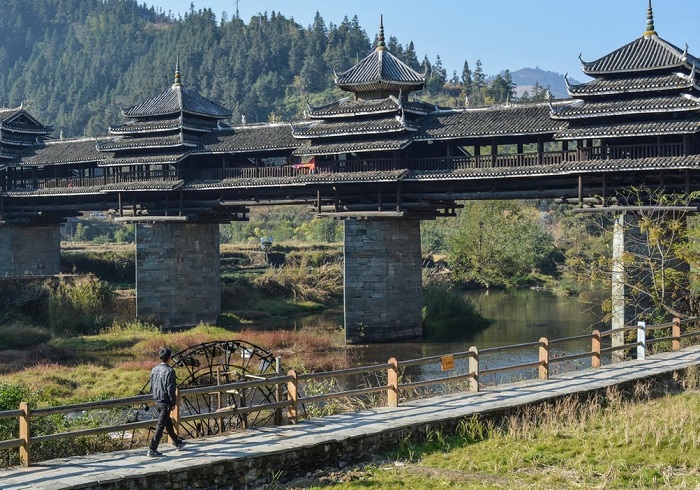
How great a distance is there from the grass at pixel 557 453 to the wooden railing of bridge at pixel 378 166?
15924 mm

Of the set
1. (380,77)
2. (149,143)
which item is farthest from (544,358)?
(149,143)

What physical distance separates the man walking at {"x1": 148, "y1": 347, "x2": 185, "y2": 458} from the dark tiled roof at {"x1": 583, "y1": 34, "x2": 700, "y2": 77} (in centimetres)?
2360

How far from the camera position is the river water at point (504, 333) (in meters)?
35.5

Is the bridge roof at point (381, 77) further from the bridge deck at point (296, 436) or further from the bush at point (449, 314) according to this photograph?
the bridge deck at point (296, 436)

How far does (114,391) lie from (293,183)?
14.2m

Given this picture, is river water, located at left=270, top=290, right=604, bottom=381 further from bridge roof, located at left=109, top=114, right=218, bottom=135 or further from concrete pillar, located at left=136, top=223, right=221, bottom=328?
bridge roof, located at left=109, top=114, right=218, bottom=135

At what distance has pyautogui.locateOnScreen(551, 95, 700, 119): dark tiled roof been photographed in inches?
1243

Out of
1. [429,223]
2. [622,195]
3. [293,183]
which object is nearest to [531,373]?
[622,195]

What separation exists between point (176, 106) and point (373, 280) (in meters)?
13.2

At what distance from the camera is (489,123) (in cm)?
3678

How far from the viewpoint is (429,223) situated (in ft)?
291

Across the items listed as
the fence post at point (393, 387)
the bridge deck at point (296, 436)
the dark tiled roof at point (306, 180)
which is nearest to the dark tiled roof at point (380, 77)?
the dark tiled roof at point (306, 180)

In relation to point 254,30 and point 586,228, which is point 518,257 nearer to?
point 586,228

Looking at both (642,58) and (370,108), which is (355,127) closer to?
(370,108)
